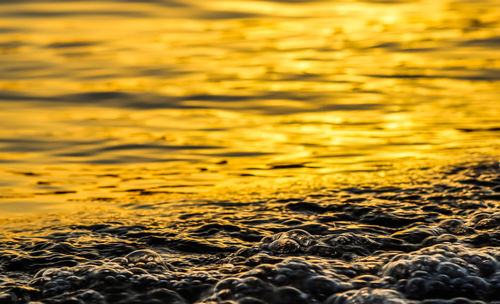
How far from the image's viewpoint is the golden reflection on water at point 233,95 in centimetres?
542

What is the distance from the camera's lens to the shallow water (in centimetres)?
343

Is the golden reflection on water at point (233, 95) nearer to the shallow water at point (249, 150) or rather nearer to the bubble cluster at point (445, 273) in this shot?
the shallow water at point (249, 150)

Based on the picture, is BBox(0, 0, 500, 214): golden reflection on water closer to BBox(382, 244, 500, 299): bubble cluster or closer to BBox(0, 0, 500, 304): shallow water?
BBox(0, 0, 500, 304): shallow water

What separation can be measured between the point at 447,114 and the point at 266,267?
12.2 ft

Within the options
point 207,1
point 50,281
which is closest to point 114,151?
point 50,281

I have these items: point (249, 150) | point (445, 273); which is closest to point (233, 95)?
point (249, 150)

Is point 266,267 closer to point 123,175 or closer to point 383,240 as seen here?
point 383,240

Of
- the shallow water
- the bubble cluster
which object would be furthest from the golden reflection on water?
the bubble cluster

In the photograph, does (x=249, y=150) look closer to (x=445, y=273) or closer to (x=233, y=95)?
(x=233, y=95)

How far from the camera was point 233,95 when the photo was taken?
718 centimetres

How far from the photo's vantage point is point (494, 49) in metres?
8.51

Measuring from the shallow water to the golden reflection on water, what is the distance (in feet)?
0.09

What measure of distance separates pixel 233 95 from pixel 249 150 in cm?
141

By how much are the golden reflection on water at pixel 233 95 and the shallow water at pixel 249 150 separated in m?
0.03
